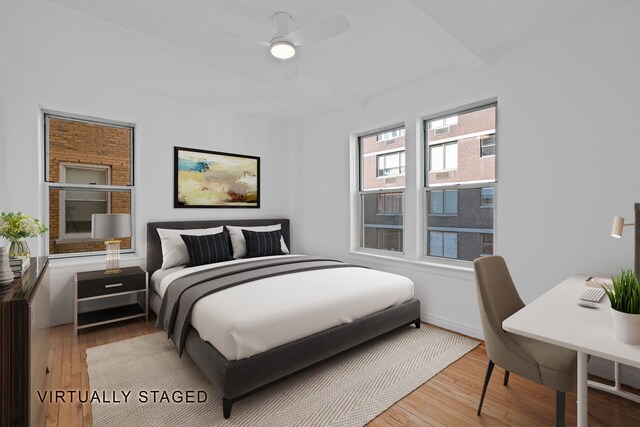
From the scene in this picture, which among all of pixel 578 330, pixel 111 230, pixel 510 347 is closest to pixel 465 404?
pixel 510 347

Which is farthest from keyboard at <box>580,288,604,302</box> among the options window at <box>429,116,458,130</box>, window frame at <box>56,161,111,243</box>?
window frame at <box>56,161,111,243</box>

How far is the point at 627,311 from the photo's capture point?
3.81 feet

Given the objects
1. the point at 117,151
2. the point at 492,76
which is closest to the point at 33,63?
the point at 117,151

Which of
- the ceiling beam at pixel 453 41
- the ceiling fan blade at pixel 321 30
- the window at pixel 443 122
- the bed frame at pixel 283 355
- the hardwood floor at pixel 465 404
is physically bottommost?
the hardwood floor at pixel 465 404

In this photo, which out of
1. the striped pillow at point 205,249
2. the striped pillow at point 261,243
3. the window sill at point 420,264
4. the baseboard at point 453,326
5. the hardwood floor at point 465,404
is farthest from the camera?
the striped pillow at point 261,243

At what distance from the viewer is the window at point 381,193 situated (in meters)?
3.88

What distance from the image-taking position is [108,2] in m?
2.07

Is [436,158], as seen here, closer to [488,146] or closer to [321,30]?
[488,146]

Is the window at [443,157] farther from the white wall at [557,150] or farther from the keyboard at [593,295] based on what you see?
the keyboard at [593,295]

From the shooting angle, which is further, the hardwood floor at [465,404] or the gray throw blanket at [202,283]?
the gray throw blanket at [202,283]

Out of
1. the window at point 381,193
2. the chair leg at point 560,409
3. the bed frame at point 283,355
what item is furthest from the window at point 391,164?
the chair leg at point 560,409

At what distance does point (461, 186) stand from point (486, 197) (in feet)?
0.86

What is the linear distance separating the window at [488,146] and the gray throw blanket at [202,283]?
1.86 m

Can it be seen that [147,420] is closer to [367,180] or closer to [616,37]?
[367,180]
